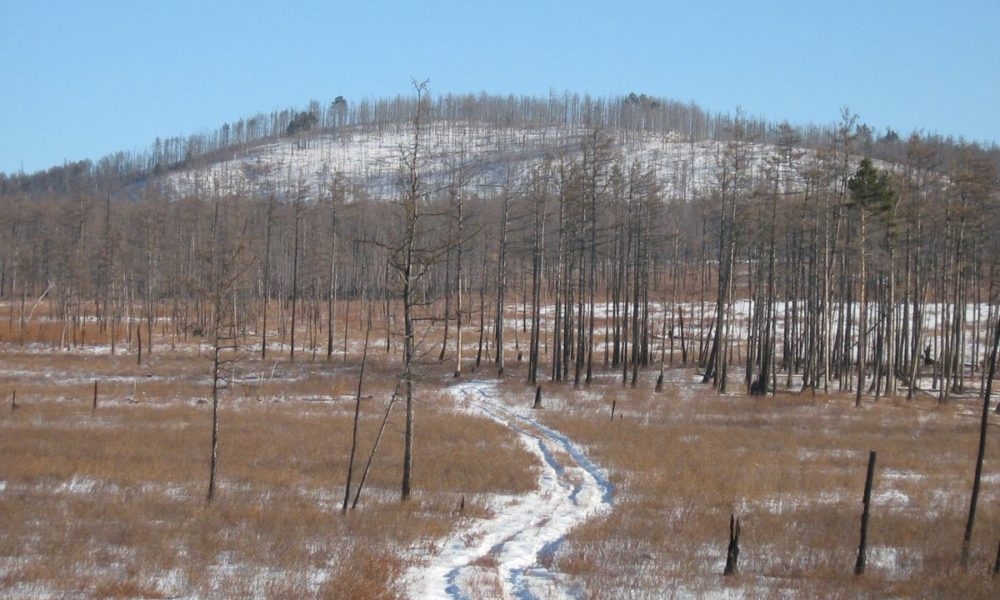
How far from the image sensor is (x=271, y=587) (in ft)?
37.2

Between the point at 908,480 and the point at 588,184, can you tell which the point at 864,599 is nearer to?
the point at 908,480

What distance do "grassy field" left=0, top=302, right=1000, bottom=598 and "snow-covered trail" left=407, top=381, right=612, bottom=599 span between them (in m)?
0.46

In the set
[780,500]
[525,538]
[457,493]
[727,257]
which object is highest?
[727,257]

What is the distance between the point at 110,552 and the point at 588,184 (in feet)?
108

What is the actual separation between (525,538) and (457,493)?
15.3ft

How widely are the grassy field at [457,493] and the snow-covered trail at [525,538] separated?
0.46 meters

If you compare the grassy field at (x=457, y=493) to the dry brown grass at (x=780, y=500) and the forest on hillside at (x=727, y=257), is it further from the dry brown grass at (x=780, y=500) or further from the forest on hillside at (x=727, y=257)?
the forest on hillside at (x=727, y=257)

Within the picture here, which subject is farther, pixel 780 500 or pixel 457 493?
pixel 457 493

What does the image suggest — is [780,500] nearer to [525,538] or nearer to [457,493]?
[525,538]

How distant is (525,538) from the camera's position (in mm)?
15586

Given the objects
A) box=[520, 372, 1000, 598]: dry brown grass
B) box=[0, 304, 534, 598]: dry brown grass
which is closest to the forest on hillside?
box=[0, 304, 534, 598]: dry brown grass

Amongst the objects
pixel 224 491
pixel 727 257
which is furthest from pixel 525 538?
pixel 727 257

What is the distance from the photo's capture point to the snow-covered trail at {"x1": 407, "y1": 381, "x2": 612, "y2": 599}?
12.0 meters

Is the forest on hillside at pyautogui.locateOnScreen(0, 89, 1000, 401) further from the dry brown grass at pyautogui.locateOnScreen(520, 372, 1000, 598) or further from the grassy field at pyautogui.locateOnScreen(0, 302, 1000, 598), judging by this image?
the dry brown grass at pyautogui.locateOnScreen(520, 372, 1000, 598)
